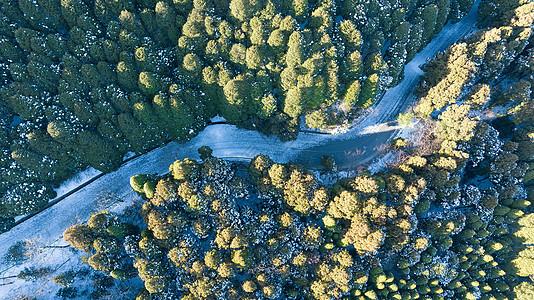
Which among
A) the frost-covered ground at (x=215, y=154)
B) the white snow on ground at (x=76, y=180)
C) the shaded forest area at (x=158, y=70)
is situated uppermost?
the shaded forest area at (x=158, y=70)

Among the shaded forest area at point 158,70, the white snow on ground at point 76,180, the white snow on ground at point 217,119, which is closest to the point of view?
the shaded forest area at point 158,70

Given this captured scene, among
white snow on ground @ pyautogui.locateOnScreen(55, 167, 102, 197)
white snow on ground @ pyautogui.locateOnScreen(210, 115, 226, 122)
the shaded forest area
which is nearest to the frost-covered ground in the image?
white snow on ground @ pyautogui.locateOnScreen(55, 167, 102, 197)

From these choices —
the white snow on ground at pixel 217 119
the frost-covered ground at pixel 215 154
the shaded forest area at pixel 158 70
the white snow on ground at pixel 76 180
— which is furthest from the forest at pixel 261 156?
the white snow on ground at pixel 217 119

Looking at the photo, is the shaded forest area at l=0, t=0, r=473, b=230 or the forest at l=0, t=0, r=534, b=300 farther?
the forest at l=0, t=0, r=534, b=300

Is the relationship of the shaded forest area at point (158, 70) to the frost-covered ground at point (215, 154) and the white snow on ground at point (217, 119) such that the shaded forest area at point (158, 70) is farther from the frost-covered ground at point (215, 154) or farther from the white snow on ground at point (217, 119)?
the white snow on ground at point (217, 119)

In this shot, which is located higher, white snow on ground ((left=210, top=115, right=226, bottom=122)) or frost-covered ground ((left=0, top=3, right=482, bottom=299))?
white snow on ground ((left=210, top=115, right=226, bottom=122))

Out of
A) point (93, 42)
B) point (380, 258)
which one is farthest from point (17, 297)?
point (380, 258)

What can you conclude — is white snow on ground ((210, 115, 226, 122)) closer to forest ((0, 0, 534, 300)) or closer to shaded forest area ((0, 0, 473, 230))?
forest ((0, 0, 534, 300))
